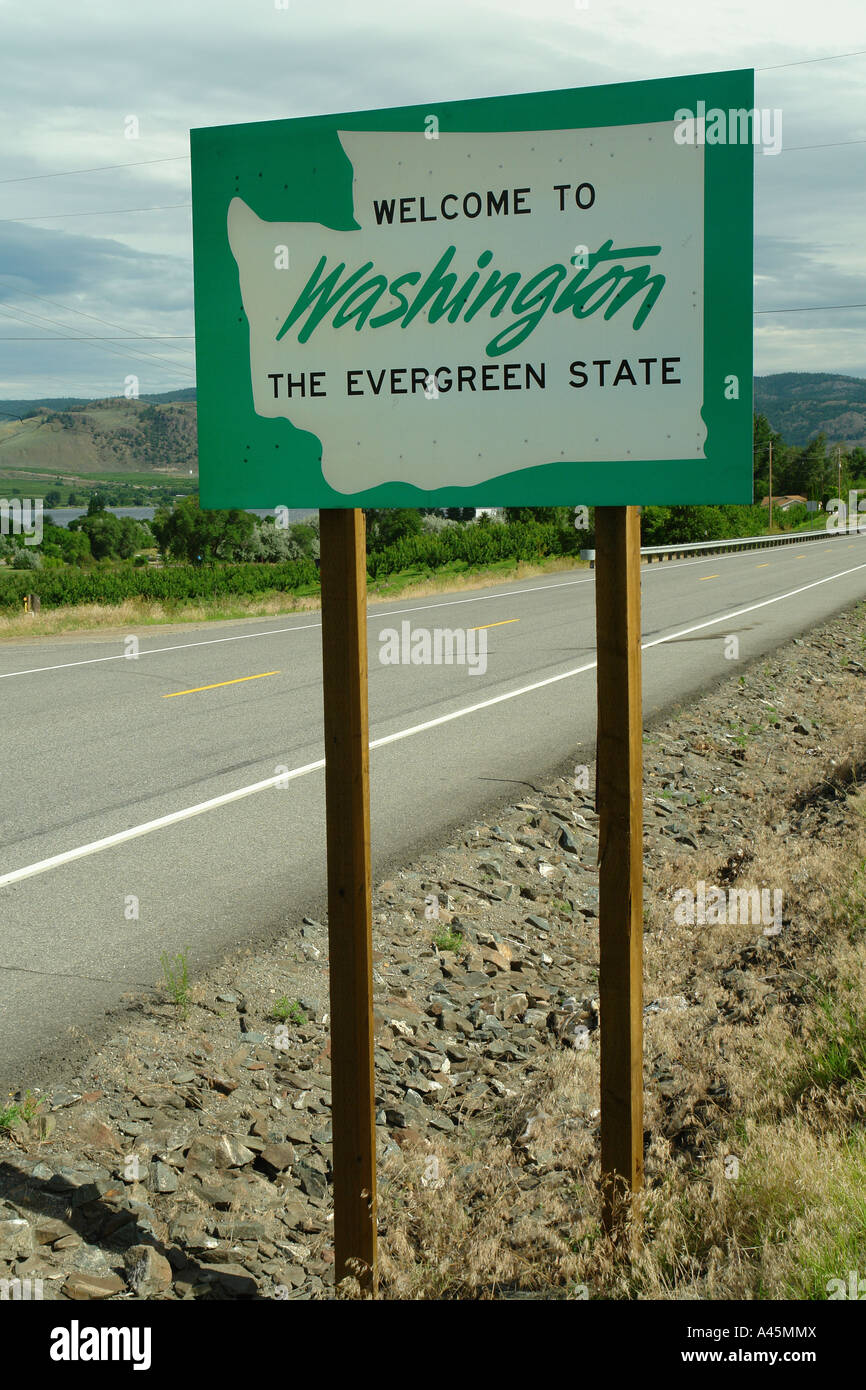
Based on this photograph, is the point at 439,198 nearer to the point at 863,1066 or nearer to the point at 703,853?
the point at 863,1066

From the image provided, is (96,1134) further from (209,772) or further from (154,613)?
(154,613)

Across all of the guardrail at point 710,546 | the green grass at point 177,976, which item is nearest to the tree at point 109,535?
the guardrail at point 710,546

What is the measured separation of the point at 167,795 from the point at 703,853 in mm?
3944

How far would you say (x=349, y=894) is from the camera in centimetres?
330

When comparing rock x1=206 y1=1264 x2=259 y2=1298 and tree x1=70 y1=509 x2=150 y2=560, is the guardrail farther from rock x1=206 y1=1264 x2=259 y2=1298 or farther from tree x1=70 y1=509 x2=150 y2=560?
tree x1=70 y1=509 x2=150 y2=560

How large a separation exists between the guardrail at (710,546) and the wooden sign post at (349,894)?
27.9 meters

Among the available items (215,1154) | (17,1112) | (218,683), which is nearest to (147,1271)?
(215,1154)

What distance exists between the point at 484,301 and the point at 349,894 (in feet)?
5.95

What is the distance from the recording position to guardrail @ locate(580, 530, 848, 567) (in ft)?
138

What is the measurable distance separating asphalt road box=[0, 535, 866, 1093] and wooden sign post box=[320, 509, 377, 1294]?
1.60 meters

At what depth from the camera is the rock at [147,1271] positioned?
3277 millimetres

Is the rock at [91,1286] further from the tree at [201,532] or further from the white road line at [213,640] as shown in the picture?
the tree at [201,532]

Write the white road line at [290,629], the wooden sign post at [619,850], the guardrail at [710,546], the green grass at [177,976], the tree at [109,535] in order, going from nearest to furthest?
the wooden sign post at [619,850]
the green grass at [177,976]
the white road line at [290,629]
the guardrail at [710,546]
the tree at [109,535]

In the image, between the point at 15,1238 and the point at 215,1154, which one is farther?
the point at 215,1154
